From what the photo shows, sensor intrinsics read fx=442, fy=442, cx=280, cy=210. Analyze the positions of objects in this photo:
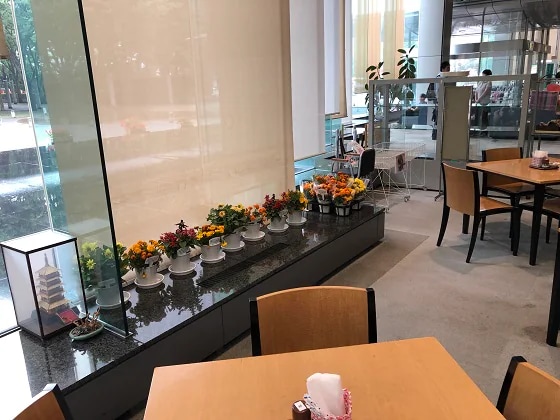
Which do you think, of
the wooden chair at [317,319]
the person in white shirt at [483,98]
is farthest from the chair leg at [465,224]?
the wooden chair at [317,319]

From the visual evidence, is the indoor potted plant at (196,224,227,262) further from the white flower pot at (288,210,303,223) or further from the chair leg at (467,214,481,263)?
the chair leg at (467,214,481,263)

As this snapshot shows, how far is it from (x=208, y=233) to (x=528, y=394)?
242cm

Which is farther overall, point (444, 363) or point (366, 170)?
point (366, 170)

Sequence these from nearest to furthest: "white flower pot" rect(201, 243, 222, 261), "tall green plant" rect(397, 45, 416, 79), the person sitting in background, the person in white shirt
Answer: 1. "white flower pot" rect(201, 243, 222, 261)
2. the person in white shirt
3. the person sitting in background
4. "tall green plant" rect(397, 45, 416, 79)

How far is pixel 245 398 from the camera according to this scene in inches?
50.3

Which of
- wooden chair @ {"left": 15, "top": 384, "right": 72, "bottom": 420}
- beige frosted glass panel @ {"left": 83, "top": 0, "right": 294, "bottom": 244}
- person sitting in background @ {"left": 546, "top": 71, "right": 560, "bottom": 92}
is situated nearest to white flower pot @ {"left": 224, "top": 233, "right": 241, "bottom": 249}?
beige frosted glass panel @ {"left": 83, "top": 0, "right": 294, "bottom": 244}

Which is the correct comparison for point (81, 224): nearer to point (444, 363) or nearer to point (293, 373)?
point (293, 373)

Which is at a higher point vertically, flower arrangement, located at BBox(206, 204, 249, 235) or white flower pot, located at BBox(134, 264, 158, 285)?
flower arrangement, located at BBox(206, 204, 249, 235)

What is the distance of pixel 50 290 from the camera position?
7.88ft

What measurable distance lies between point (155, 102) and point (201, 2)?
936 mm

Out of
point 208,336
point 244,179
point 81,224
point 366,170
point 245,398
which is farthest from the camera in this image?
point 366,170

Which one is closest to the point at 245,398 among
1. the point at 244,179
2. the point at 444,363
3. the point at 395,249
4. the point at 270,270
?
the point at 444,363

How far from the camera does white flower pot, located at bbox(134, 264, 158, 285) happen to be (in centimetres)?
295

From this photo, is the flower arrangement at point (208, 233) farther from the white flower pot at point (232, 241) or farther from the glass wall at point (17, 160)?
the glass wall at point (17, 160)
